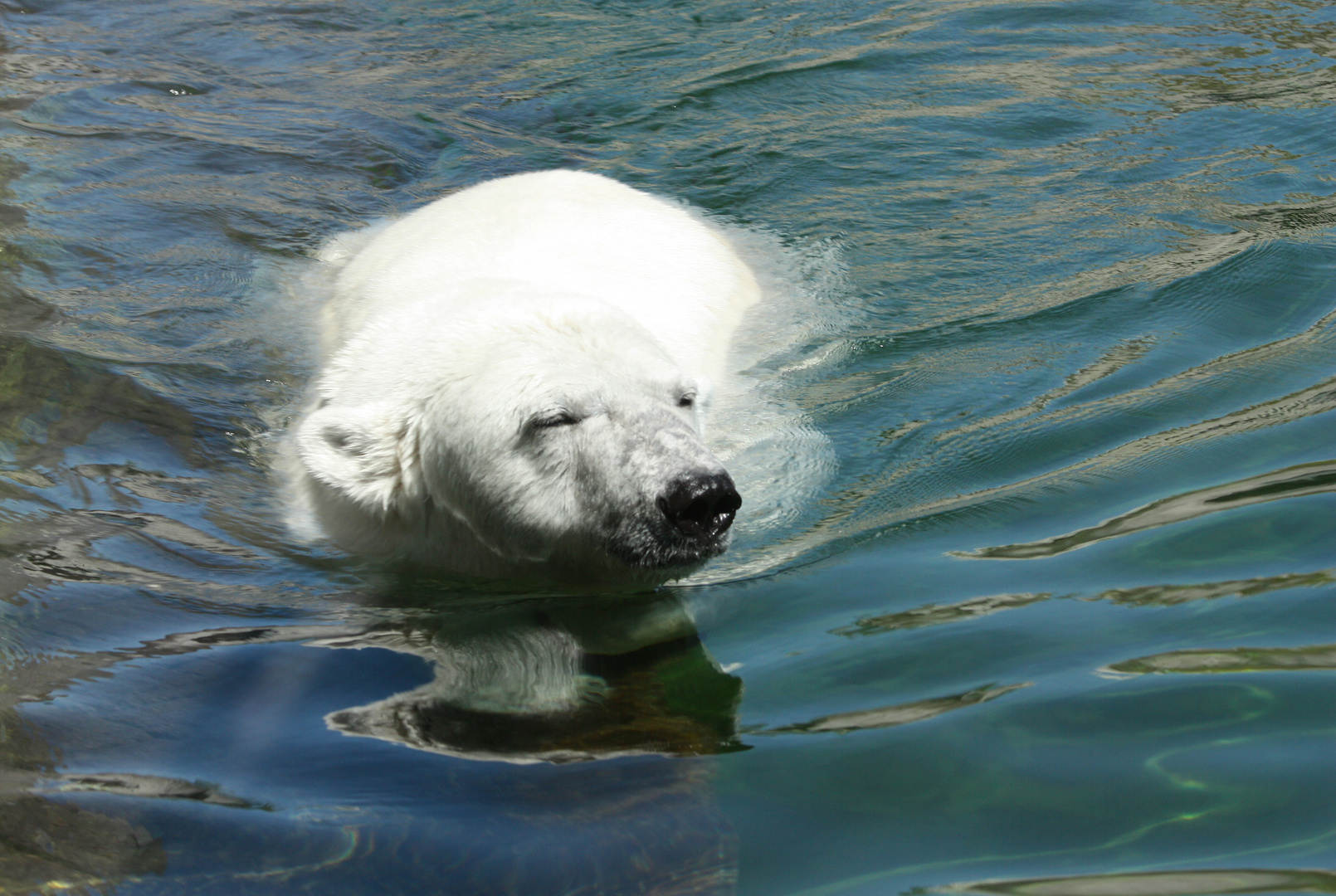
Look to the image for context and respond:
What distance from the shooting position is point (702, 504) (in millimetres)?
2908

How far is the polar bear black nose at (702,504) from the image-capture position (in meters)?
2.90

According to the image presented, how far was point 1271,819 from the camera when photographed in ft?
6.02

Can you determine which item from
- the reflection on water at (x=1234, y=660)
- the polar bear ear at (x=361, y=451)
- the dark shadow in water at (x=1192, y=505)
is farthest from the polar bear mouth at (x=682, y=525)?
the reflection on water at (x=1234, y=660)

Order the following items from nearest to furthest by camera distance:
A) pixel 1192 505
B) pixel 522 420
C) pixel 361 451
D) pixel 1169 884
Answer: pixel 1169 884 → pixel 1192 505 → pixel 522 420 → pixel 361 451

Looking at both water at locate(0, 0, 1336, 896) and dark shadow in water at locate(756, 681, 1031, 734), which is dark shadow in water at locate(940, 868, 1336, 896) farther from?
dark shadow in water at locate(756, 681, 1031, 734)

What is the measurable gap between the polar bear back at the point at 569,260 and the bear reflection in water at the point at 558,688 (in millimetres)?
1149

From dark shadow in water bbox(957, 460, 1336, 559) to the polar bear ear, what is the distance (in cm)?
160

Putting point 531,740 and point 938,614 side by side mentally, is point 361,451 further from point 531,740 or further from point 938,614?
point 938,614

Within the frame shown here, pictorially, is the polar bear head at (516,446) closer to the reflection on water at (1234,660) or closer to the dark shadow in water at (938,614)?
the dark shadow in water at (938,614)

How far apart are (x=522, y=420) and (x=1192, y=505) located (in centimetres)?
170

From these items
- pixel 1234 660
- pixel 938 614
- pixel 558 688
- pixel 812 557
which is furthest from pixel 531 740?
pixel 1234 660

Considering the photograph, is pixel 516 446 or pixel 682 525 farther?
pixel 516 446

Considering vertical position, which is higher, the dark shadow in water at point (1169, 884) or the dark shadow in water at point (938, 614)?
the dark shadow in water at point (938, 614)

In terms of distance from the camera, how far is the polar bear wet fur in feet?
10.0
